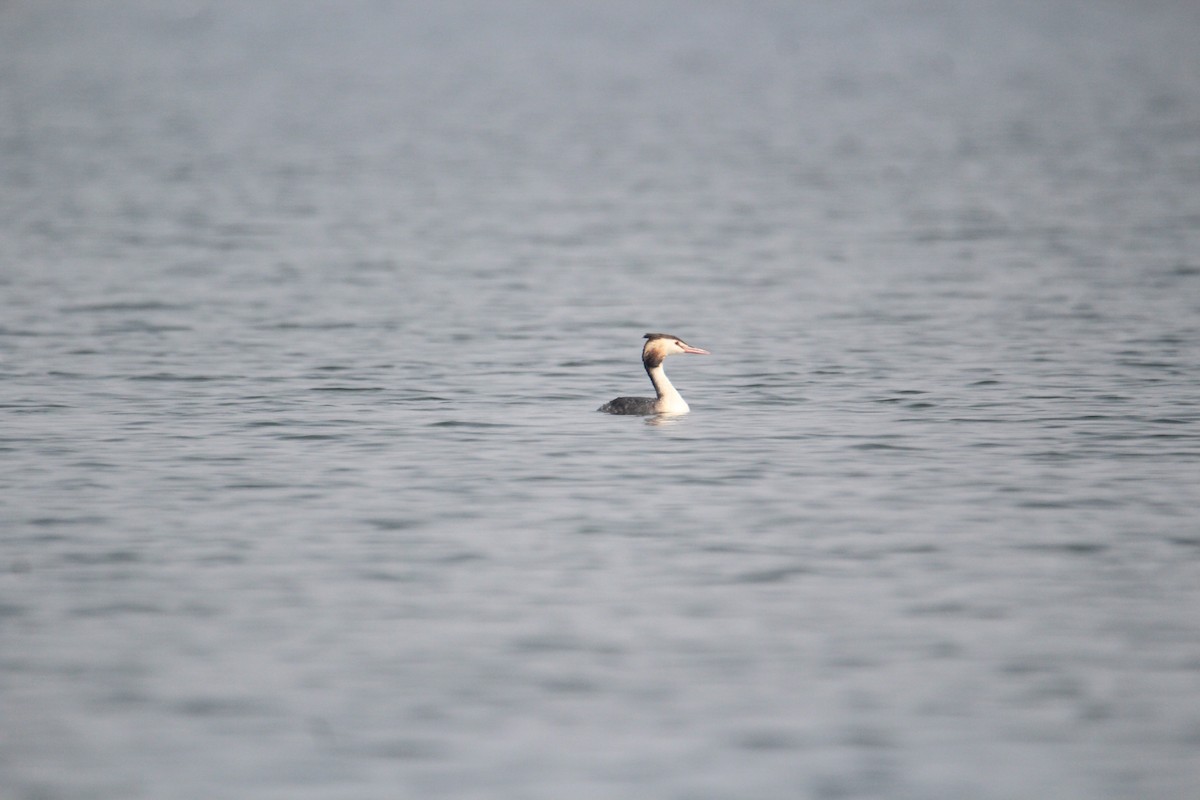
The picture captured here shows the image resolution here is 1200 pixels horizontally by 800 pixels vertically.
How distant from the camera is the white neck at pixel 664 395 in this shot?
2006 cm

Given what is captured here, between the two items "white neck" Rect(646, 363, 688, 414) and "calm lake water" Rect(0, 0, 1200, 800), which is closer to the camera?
"calm lake water" Rect(0, 0, 1200, 800)

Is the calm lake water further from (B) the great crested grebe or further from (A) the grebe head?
(A) the grebe head

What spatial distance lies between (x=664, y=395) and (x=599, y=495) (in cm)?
387

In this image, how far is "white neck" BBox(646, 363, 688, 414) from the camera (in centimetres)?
2006

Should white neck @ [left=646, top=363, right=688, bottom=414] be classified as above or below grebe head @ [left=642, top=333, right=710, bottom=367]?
below

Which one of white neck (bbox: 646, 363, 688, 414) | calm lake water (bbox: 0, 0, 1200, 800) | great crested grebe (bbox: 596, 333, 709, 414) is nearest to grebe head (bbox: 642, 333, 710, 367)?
great crested grebe (bbox: 596, 333, 709, 414)

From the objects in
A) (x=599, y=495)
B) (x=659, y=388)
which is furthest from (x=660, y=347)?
(x=599, y=495)

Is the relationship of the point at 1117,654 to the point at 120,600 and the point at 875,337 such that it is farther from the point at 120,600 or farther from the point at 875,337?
the point at 875,337

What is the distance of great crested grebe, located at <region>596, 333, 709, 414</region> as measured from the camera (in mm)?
20078

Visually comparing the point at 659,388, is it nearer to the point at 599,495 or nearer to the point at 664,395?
the point at 664,395

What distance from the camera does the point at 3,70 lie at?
109 metres

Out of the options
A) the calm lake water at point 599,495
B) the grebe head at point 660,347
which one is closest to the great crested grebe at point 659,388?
the grebe head at point 660,347

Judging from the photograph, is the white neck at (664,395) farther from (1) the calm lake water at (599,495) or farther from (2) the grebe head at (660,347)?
(1) the calm lake water at (599,495)

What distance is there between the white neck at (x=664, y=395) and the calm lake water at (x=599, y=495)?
0.36 m
